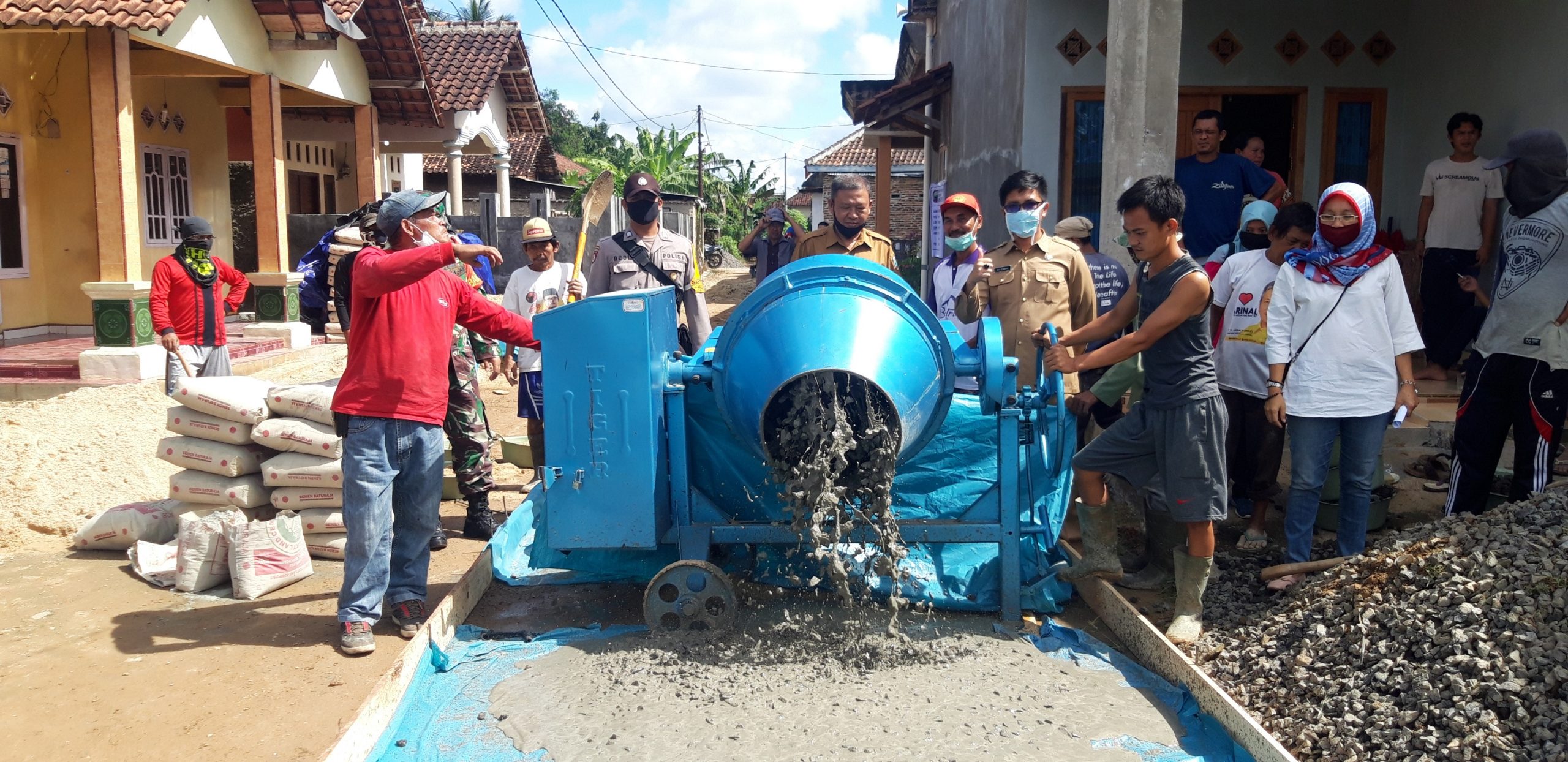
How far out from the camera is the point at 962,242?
523 cm

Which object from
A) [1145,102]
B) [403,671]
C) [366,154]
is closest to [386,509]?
[403,671]

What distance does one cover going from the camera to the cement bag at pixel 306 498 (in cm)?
512

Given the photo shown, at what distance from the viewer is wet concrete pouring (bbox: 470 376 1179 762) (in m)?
3.16

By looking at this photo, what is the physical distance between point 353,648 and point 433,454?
30.5 inches

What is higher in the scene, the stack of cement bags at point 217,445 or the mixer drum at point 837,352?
the mixer drum at point 837,352

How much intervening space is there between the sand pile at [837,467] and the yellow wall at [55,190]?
9256 millimetres

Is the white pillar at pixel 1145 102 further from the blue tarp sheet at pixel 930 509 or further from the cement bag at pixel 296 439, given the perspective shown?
the cement bag at pixel 296 439

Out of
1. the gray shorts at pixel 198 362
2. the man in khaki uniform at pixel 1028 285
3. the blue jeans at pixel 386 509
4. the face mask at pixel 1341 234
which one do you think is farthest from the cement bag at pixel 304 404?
the face mask at pixel 1341 234

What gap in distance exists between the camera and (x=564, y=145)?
60.0 metres

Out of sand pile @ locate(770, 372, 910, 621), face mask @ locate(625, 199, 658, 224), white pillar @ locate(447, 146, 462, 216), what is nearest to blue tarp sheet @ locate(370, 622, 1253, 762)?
sand pile @ locate(770, 372, 910, 621)

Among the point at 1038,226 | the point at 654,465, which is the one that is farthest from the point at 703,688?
the point at 1038,226

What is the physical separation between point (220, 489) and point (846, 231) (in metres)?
3.29

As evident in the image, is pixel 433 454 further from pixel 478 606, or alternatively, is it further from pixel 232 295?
pixel 232 295

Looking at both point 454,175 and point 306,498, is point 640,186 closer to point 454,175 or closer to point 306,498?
point 306,498
